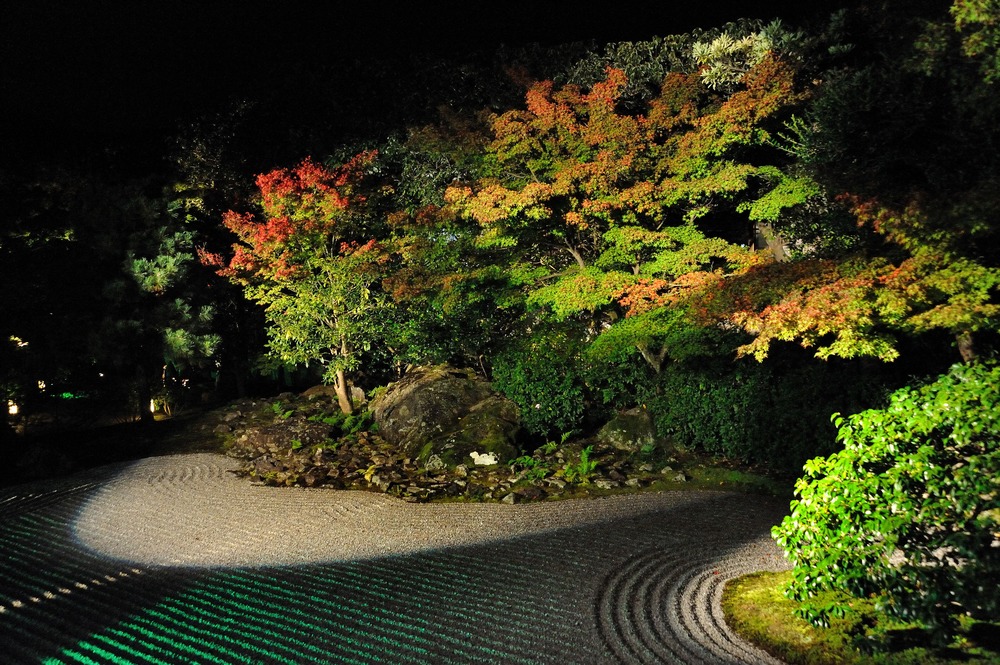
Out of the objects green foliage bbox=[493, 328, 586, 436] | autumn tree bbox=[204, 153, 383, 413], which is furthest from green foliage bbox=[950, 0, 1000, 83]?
autumn tree bbox=[204, 153, 383, 413]

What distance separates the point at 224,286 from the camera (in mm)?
17281

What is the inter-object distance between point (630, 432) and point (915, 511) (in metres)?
6.99

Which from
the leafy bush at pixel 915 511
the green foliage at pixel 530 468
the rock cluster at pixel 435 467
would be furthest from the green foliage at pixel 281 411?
the leafy bush at pixel 915 511

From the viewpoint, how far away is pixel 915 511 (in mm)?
3211

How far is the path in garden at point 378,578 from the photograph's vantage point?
4039 mm

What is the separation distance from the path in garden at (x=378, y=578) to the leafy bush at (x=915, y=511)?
782mm

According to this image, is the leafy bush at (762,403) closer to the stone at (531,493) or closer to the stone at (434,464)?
the stone at (531,493)

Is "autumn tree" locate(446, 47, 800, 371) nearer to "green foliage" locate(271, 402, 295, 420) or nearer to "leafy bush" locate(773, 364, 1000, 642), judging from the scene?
"leafy bush" locate(773, 364, 1000, 642)

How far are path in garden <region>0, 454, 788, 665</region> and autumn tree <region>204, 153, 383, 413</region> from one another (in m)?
5.10

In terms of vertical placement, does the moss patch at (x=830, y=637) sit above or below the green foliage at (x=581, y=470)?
below

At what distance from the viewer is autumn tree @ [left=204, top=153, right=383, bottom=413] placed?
1230cm

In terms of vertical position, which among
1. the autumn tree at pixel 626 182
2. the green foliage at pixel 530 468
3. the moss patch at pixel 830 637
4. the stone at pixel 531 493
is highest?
the autumn tree at pixel 626 182

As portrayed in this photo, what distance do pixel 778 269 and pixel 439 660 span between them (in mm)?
5645

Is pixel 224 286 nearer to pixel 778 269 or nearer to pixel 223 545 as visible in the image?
pixel 223 545
